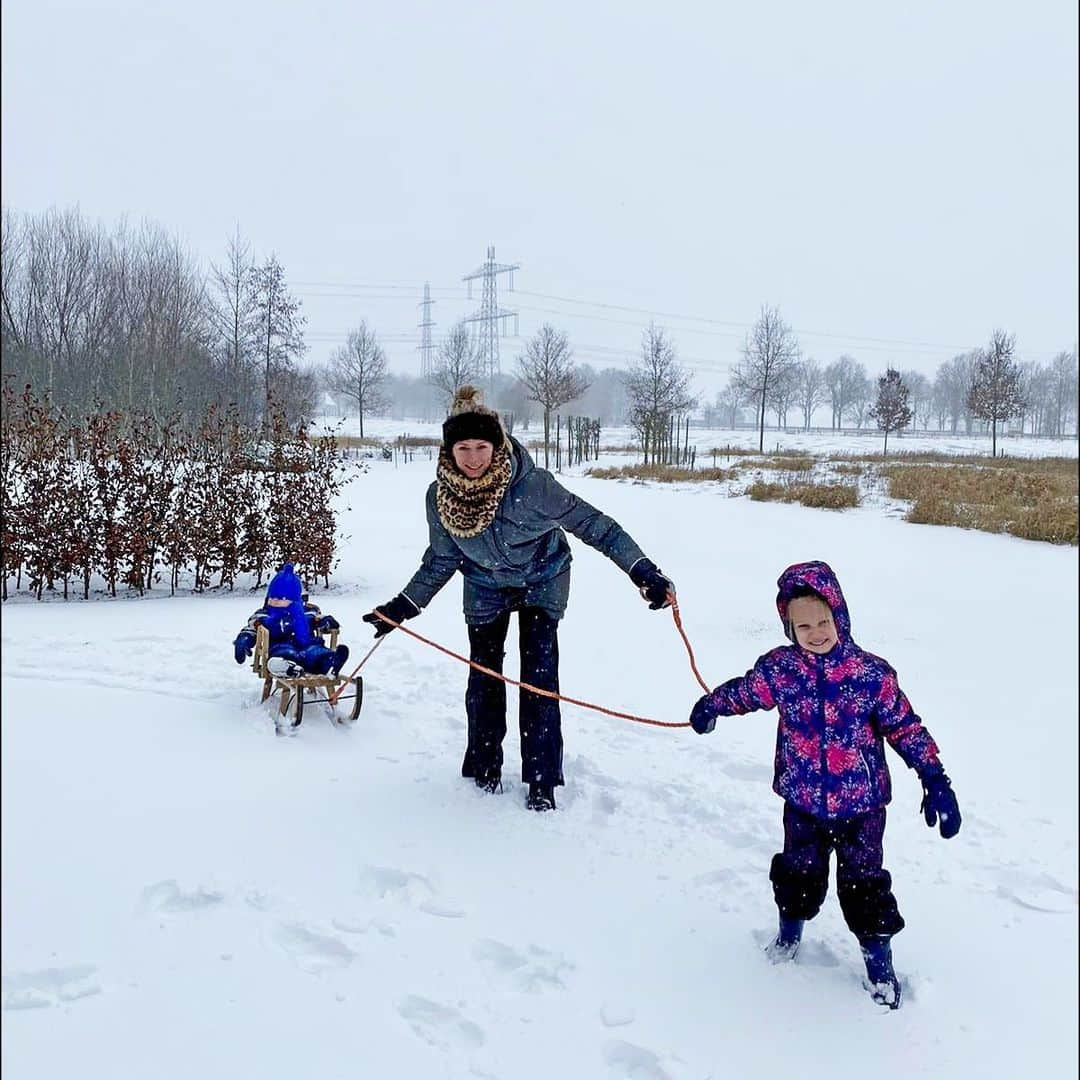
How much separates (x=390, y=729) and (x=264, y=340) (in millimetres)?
23505

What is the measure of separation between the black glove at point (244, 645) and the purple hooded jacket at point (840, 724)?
10.6 feet

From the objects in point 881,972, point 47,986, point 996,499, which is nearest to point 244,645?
point 47,986

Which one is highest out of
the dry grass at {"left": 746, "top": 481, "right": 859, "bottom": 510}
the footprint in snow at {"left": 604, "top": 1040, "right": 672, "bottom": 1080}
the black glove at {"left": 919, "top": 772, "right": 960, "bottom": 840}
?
the dry grass at {"left": 746, "top": 481, "right": 859, "bottom": 510}

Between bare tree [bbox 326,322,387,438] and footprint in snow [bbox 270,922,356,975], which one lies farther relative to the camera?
bare tree [bbox 326,322,387,438]

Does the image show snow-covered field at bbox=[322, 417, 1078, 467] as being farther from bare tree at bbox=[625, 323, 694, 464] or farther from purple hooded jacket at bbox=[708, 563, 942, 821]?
purple hooded jacket at bbox=[708, 563, 942, 821]

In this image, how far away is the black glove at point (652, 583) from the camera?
3.26 metres

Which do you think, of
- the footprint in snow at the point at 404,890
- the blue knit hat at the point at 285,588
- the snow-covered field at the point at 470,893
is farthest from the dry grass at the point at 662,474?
the footprint in snow at the point at 404,890

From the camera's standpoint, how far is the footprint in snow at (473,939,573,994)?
2428mm

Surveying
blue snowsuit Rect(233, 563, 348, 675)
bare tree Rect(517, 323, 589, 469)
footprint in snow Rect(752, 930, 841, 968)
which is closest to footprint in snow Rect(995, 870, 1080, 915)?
footprint in snow Rect(752, 930, 841, 968)

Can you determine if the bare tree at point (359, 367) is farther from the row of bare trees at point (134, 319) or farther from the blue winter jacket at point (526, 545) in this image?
the blue winter jacket at point (526, 545)

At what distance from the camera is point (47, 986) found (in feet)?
7.16

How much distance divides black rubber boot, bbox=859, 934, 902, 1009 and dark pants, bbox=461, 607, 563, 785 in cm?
146

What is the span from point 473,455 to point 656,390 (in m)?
29.5

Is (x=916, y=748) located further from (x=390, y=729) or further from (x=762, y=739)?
(x=390, y=729)
